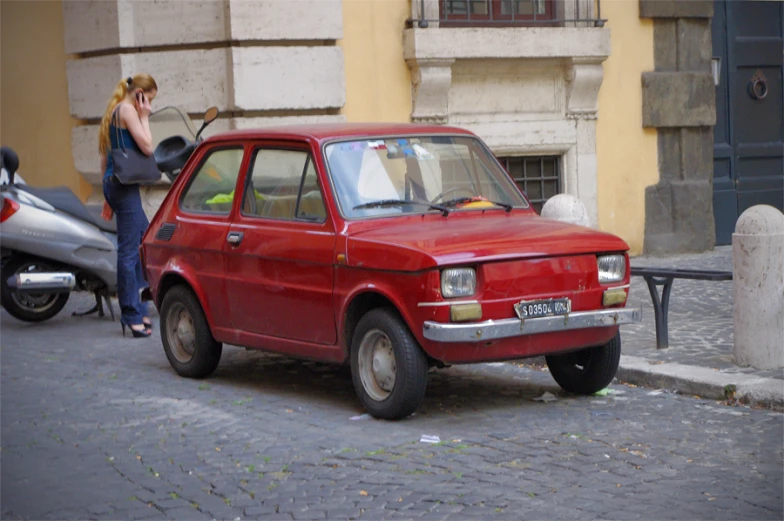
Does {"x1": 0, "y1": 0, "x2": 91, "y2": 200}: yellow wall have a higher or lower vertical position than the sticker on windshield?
higher

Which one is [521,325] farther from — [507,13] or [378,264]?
[507,13]

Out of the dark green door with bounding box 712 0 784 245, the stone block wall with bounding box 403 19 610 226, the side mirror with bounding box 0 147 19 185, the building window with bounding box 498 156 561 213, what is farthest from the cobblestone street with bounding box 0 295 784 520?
the dark green door with bounding box 712 0 784 245

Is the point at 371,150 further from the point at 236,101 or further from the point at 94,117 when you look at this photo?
the point at 94,117

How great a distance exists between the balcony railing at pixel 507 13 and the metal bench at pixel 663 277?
595cm

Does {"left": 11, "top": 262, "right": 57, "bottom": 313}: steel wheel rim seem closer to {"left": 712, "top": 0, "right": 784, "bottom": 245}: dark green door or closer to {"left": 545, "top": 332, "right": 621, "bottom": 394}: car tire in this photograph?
{"left": 545, "top": 332, "right": 621, "bottom": 394}: car tire

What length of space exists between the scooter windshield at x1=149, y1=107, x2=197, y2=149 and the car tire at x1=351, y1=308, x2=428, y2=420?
5120mm

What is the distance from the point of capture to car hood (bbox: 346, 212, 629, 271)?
687 cm

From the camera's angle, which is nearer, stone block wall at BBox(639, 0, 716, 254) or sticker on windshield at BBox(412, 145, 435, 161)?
sticker on windshield at BBox(412, 145, 435, 161)

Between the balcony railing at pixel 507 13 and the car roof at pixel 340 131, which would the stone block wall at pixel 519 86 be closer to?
the balcony railing at pixel 507 13

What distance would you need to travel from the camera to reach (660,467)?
6.03 m

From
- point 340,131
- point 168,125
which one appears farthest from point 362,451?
point 168,125

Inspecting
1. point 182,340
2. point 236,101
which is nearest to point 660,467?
point 182,340

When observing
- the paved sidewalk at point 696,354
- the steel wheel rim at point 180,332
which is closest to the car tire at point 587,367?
the paved sidewalk at point 696,354

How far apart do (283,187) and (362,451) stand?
7.18 feet
